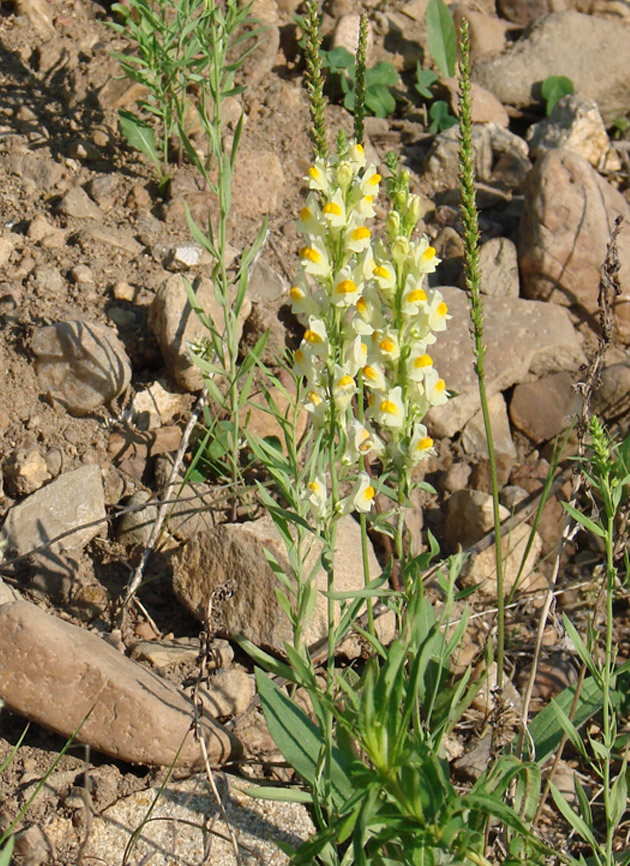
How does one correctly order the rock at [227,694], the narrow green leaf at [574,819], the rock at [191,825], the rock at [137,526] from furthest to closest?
1. the rock at [137,526]
2. the rock at [227,694]
3. the rock at [191,825]
4. the narrow green leaf at [574,819]

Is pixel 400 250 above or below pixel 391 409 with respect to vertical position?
above

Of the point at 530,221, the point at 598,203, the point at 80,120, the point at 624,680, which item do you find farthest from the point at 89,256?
the point at 624,680

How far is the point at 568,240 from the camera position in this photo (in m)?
4.31

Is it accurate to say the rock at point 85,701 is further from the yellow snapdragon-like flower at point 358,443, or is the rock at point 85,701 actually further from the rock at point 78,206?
the rock at point 78,206

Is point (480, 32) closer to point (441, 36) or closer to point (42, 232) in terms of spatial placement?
point (441, 36)

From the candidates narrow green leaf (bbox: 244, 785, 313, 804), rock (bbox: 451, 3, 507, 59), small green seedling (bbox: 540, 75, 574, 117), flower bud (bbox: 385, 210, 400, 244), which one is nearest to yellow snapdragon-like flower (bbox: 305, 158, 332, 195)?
flower bud (bbox: 385, 210, 400, 244)

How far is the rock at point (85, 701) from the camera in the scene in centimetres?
259

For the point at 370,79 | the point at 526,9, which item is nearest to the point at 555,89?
the point at 526,9

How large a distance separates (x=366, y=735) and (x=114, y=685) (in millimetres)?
1140

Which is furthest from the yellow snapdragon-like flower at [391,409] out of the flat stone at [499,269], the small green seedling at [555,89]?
the small green seedling at [555,89]

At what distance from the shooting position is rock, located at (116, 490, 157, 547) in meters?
3.35

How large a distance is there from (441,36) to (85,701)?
4.00 metres

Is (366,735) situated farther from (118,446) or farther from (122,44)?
(122,44)

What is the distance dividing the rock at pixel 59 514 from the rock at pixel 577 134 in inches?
116
